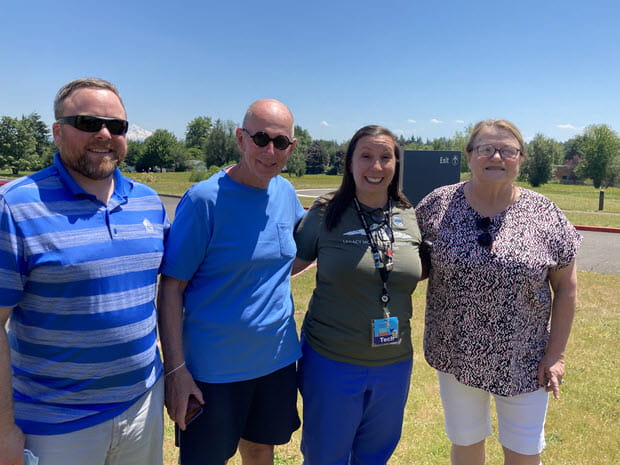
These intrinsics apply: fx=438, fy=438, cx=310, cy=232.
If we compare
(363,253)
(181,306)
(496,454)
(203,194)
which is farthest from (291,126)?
(496,454)

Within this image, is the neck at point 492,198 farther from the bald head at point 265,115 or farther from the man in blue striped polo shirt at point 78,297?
the man in blue striped polo shirt at point 78,297

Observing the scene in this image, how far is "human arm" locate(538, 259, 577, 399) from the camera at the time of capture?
2.32 metres

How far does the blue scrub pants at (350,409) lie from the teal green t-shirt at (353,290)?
0.24ft

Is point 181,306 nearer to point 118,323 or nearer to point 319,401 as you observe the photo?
point 118,323

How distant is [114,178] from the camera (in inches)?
78.6

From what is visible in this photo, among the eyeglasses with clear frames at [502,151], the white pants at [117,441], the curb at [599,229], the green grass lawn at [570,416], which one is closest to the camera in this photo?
the white pants at [117,441]

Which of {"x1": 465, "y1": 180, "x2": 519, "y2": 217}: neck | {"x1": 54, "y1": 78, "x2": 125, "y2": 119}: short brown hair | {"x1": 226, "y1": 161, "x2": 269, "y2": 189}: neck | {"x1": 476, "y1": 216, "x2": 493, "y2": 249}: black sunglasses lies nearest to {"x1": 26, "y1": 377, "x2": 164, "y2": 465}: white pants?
{"x1": 226, "y1": 161, "x2": 269, "y2": 189}: neck

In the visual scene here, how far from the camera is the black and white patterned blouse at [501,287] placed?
2.24 m

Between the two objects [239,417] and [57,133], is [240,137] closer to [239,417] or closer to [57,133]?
[57,133]

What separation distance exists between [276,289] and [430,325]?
3.17 ft

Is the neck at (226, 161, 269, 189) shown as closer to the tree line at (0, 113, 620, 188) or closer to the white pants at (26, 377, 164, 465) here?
the white pants at (26, 377, 164, 465)

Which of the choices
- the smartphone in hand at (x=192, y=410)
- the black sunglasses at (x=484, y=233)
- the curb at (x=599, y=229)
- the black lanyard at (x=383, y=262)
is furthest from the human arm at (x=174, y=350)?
the curb at (x=599, y=229)

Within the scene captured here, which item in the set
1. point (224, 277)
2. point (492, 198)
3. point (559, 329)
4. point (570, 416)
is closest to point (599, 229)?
point (570, 416)

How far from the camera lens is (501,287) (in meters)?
2.24
